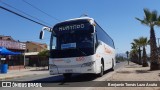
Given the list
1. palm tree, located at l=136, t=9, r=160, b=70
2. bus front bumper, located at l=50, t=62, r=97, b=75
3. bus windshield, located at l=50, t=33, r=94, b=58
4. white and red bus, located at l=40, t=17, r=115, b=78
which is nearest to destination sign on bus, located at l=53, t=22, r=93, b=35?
white and red bus, located at l=40, t=17, r=115, b=78

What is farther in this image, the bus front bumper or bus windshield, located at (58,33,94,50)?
bus windshield, located at (58,33,94,50)

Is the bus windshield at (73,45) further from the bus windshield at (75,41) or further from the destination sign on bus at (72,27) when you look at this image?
the destination sign on bus at (72,27)

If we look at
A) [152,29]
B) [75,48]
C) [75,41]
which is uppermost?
[152,29]

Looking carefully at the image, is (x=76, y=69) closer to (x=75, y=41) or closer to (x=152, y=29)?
(x=75, y=41)

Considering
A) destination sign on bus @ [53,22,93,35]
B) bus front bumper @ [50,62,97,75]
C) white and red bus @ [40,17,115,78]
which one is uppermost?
Result: destination sign on bus @ [53,22,93,35]

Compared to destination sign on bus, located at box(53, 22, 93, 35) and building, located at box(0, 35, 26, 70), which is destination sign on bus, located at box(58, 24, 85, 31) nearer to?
destination sign on bus, located at box(53, 22, 93, 35)

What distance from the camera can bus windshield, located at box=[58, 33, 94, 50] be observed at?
1798 cm

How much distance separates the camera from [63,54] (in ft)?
59.6

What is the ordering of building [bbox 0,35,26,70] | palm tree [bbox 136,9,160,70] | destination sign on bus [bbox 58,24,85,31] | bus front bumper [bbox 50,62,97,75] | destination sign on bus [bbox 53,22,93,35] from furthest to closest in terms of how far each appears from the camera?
1. building [bbox 0,35,26,70]
2. palm tree [bbox 136,9,160,70]
3. destination sign on bus [bbox 58,24,85,31]
4. destination sign on bus [bbox 53,22,93,35]
5. bus front bumper [bbox 50,62,97,75]

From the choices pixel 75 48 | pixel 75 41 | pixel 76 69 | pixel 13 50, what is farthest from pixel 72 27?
pixel 13 50

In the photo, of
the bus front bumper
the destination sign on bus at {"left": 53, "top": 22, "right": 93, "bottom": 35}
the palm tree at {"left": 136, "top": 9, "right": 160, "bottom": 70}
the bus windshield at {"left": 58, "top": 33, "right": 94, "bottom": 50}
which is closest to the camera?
the bus front bumper

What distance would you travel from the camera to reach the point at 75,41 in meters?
18.1

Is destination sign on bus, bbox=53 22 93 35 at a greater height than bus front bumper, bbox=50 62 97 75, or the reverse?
destination sign on bus, bbox=53 22 93 35

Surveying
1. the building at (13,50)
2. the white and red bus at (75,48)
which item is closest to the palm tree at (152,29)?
the white and red bus at (75,48)
